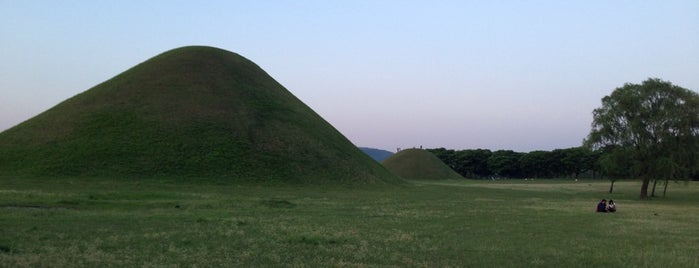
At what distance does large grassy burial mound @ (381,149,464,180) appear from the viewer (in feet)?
Result: 486

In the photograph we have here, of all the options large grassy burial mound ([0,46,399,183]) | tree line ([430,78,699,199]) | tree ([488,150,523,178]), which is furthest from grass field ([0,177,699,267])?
tree ([488,150,523,178])

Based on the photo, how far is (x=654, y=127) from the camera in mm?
57812

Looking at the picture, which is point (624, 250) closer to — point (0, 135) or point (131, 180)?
point (131, 180)

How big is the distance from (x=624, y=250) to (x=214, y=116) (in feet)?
223

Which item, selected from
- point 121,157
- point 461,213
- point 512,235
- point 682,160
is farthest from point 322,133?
point 512,235

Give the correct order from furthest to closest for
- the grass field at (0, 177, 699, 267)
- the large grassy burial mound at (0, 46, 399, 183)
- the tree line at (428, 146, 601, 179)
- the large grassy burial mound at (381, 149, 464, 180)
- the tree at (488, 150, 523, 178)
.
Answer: the tree at (488, 150, 523, 178) < the tree line at (428, 146, 601, 179) < the large grassy burial mound at (381, 149, 464, 180) < the large grassy burial mound at (0, 46, 399, 183) < the grass field at (0, 177, 699, 267)

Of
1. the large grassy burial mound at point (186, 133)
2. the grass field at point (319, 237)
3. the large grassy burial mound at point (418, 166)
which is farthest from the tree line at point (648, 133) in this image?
the large grassy burial mound at point (418, 166)

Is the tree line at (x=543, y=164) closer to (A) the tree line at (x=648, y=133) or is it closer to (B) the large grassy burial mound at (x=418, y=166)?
(B) the large grassy burial mound at (x=418, y=166)

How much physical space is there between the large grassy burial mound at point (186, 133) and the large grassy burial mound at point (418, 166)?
57.0 meters

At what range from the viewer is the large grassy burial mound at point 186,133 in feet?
209

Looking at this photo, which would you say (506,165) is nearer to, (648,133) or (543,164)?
(543,164)

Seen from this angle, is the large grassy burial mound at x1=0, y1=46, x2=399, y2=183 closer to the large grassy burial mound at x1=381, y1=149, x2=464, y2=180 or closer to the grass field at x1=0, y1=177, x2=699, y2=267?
the grass field at x1=0, y1=177, x2=699, y2=267

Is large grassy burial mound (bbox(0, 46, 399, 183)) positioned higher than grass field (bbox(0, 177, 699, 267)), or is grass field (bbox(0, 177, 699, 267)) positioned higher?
large grassy burial mound (bbox(0, 46, 399, 183))

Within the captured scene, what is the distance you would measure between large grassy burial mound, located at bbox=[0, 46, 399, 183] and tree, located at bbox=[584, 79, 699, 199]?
99.2 ft
